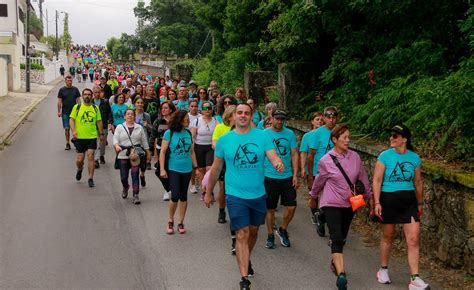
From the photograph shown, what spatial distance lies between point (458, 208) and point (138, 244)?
4014 mm

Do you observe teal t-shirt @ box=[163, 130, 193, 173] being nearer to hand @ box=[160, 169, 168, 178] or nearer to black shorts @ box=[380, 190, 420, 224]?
hand @ box=[160, 169, 168, 178]

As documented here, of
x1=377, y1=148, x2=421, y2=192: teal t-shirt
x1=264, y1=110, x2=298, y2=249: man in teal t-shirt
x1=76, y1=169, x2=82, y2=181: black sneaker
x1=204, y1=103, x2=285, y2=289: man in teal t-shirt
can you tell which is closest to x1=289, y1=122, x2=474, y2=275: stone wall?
x1=377, y1=148, x2=421, y2=192: teal t-shirt

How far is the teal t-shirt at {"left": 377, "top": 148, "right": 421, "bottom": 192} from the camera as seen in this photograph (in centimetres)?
595

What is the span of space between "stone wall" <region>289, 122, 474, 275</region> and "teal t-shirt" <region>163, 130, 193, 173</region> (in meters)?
3.17

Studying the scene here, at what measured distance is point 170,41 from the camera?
48094mm

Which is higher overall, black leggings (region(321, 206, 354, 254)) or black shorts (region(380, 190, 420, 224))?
black shorts (region(380, 190, 420, 224))

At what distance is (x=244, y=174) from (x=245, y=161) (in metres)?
0.13

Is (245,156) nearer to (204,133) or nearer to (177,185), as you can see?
(177,185)

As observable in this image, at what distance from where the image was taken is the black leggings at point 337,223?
5.96 m

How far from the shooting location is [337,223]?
6.09m

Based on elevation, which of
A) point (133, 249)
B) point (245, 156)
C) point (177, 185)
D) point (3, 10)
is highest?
point (3, 10)

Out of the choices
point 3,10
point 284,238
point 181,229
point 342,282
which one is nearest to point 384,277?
point 342,282

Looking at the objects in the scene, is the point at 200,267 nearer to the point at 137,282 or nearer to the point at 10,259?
the point at 137,282

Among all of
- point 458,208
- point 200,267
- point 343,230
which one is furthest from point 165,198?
point 458,208
